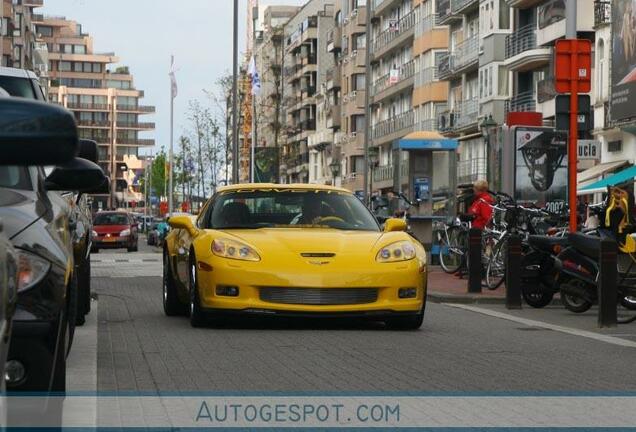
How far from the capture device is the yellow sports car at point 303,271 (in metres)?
13.4

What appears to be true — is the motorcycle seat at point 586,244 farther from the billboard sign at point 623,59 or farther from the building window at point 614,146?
the building window at point 614,146

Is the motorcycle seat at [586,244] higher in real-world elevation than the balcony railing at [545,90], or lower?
lower

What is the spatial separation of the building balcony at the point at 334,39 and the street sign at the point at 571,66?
350ft

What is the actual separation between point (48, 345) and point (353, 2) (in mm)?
119163

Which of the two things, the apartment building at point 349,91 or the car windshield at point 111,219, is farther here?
the apartment building at point 349,91

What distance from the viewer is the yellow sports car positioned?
13406 millimetres

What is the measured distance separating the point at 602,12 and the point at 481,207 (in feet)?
115

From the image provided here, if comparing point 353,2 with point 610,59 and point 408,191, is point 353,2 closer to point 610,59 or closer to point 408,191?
point 610,59

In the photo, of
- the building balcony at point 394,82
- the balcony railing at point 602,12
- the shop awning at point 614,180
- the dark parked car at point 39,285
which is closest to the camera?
the dark parked car at point 39,285

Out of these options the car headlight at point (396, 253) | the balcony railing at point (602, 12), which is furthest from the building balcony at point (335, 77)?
the car headlight at point (396, 253)

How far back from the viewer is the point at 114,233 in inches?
2377

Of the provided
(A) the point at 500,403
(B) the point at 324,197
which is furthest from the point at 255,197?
(A) the point at 500,403

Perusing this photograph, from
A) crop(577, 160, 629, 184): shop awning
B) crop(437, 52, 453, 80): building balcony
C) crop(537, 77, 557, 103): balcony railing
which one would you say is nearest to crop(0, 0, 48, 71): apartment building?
crop(437, 52, 453, 80): building balcony

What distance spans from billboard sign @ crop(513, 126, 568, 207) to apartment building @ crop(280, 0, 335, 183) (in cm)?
9912
